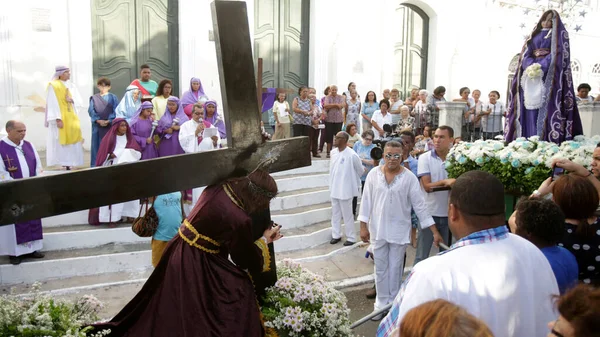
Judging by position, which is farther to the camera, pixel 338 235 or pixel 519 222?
pixel 338 235

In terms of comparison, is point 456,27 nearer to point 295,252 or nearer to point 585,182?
point 295,252

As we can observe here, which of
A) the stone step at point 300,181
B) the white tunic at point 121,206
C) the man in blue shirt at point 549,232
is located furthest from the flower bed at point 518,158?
the white tunic at point 121,206

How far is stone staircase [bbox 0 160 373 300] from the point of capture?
6.62 meters

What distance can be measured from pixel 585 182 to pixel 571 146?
9.05 feet

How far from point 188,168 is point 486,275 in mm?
1494

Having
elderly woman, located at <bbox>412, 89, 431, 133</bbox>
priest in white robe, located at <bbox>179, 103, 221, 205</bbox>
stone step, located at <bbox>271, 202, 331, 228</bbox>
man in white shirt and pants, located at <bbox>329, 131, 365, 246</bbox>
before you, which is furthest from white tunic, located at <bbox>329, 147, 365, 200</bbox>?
elderly woman, located at <bbox>412, 89, 431, 133</bbox>

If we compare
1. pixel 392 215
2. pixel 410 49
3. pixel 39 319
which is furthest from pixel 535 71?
pixel 410 49

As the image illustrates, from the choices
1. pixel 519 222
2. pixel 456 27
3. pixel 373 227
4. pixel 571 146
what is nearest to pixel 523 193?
pixel 571 146

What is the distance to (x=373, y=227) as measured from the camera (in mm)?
5809

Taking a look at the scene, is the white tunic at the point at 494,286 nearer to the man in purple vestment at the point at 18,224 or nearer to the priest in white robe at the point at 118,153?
the man in purple vestment at the point at 18,224

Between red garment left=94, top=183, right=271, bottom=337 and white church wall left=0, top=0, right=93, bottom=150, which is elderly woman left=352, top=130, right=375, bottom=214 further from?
red garment left=94, top=183, right=271, bottom=337

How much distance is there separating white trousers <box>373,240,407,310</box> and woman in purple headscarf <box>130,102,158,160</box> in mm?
4533

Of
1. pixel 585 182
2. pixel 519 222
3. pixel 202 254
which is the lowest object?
pixel 202 254

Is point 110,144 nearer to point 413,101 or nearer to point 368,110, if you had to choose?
point 368,110
